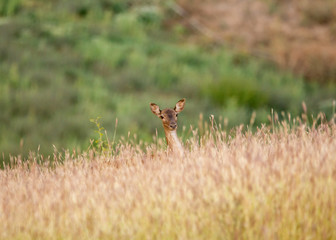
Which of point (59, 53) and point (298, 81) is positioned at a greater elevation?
point (59, 53)

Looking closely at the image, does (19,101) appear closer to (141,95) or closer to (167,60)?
(141,95)

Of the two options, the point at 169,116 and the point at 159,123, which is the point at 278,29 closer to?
the point at 159,123

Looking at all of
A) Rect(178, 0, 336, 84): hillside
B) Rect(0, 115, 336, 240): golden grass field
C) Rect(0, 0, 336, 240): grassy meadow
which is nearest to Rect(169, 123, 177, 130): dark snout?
Rect(0, 0, 336, 240): grassy meadow

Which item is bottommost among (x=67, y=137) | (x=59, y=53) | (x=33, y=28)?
(x=67, y=137)

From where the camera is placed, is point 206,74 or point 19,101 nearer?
point 19,101

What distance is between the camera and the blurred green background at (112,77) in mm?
10555

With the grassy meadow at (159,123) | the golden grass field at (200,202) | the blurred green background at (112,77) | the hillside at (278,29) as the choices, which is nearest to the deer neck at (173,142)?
the grassy meadow at (159,123)

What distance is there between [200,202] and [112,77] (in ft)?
Answer: 32.4

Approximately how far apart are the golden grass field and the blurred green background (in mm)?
4584

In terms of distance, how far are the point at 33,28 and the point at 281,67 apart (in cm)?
755

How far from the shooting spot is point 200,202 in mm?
3926

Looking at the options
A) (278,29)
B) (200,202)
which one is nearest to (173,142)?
(200,202)

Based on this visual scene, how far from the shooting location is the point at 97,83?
13.0 meters

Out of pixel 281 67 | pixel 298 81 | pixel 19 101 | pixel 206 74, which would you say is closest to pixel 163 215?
pixel 19 101
